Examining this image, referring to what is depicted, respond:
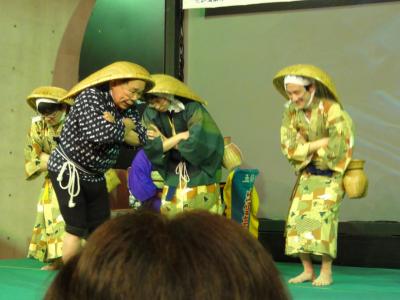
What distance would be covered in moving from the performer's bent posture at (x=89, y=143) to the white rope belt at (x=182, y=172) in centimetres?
54

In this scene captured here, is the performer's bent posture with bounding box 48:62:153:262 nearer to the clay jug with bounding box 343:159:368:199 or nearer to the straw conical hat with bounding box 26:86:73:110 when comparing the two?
the straw conical hat with bounding box 26:86:73:110

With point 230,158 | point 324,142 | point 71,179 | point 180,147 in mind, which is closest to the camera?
point 71,179

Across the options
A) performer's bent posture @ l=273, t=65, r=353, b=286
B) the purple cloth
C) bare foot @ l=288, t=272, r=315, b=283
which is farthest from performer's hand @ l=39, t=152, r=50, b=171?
bare foot @ l=288, t=272, r=315, b=283

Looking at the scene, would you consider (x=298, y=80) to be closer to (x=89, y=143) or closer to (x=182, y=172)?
(x=182, y=172)

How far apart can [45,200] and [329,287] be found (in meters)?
1.94

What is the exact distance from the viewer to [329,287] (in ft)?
11.5

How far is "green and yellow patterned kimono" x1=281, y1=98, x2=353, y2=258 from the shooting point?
141 inches

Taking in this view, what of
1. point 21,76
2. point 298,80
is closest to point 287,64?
point 298,80

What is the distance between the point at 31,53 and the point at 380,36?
2.71 m

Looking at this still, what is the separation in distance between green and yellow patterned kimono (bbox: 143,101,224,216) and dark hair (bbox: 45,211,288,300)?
3178 mm

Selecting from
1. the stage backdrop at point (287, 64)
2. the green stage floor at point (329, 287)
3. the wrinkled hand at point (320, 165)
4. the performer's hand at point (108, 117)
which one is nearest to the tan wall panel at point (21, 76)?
the green stage floor at point (329, 287)

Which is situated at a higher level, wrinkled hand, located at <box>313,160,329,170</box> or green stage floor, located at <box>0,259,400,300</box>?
wrinkled hand, located at <box>313,160,329,170</box>

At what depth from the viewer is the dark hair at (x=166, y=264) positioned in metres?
0.66

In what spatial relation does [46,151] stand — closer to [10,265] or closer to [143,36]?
[10,265]
